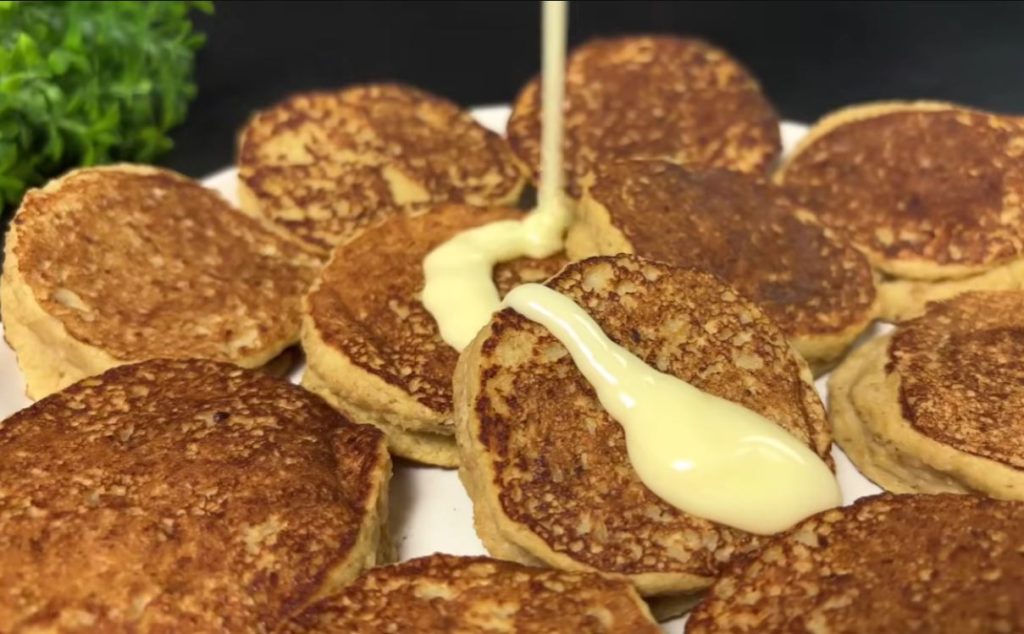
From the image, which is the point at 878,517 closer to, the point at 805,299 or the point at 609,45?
the point at 805,299

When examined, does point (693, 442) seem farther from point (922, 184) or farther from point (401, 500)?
point (922, 184)

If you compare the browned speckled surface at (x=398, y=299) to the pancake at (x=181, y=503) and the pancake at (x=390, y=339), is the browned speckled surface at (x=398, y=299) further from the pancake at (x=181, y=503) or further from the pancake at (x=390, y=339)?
the pancake at (x=181, y=503)

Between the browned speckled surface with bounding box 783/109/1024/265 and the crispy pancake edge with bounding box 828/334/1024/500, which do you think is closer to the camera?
the crispy pancake edge with bounding box 828/334/1024/500

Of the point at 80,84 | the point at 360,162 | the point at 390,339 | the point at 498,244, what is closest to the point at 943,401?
the point at 498,244

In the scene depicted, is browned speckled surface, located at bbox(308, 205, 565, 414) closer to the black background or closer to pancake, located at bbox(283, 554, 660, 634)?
pancake, located at bbox(283, 554, 660, 634)

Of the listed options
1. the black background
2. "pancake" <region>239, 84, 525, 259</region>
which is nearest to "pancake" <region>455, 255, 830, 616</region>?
"pancake" <region>239, 84, 525, 259</region>

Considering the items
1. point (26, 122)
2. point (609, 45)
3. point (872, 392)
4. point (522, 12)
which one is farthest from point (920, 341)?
point (522, 12)
